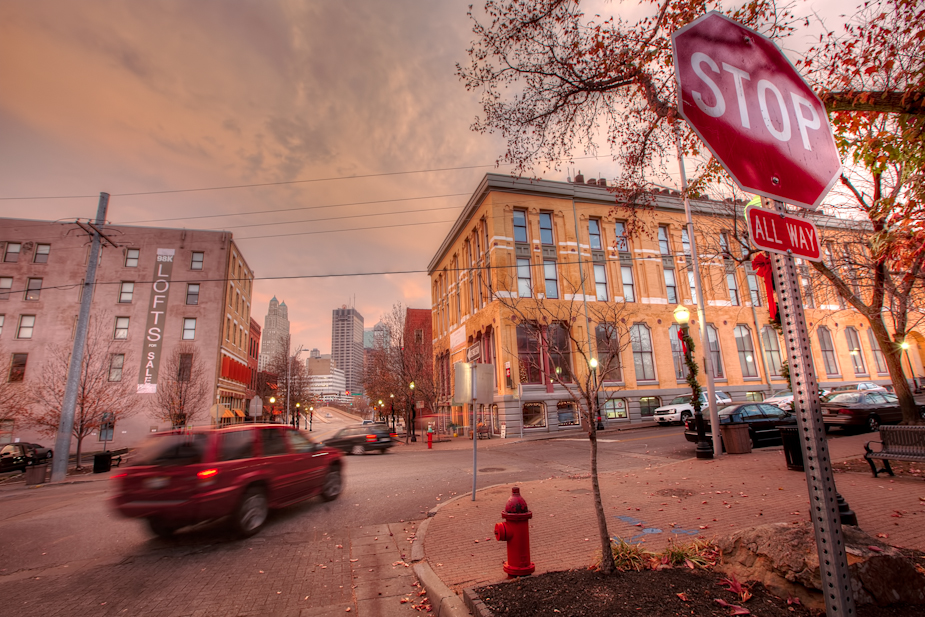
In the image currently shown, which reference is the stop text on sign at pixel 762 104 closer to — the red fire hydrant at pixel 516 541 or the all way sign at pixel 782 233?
the all way sign at pixel 782 233

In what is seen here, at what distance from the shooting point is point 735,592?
11.5 ft

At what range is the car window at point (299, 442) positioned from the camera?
Answer: 8.46 metres

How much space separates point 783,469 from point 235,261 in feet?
141

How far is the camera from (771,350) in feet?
110

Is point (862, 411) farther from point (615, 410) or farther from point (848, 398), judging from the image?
point (615, 410)

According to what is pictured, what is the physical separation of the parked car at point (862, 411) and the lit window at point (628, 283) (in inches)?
595

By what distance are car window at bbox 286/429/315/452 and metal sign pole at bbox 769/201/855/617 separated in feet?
27.2

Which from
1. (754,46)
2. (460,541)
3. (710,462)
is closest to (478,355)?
(710,462)

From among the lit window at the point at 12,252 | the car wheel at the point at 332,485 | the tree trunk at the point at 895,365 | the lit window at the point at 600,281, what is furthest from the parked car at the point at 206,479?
the lit window at the point at 12,252

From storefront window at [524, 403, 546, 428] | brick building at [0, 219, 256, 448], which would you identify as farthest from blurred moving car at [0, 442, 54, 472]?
storefront window at [524, 403, 546, 428]

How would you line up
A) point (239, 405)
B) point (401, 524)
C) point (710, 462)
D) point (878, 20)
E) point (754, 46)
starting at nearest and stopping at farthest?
point (754, 46) → point (878, 20) → point (401, 524) → point (710, 462) → point (239, 405)

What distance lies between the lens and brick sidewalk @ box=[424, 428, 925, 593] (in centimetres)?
522

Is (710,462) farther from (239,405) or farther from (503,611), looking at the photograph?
(239,405)

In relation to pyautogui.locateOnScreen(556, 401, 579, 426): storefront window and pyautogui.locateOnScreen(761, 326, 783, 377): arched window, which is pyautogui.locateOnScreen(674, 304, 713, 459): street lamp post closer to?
pyautogui.locateOnScreen(556, 401, 579, 426): storefront window
